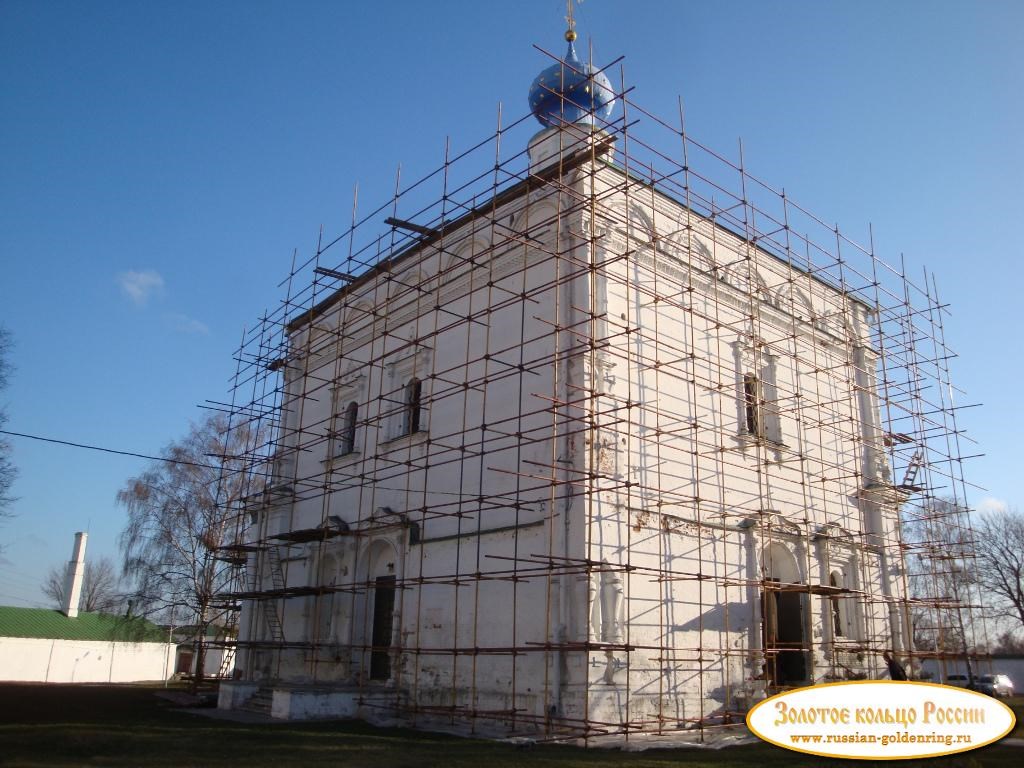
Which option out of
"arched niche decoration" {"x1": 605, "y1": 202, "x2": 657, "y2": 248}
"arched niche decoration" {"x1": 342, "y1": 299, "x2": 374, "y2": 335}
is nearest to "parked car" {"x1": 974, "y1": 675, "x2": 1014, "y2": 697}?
"arched niche decoration" {"x1": 605, "y1": 202, "x2": 657, "y2": 248}

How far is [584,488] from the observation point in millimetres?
11609

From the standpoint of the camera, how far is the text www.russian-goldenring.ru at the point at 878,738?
5.93 metres

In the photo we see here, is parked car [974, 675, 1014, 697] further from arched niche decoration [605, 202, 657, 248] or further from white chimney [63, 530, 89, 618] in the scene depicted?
white chimney [63, 530, 89, 618]

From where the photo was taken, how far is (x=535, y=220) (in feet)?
45.3

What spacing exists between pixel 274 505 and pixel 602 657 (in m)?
9.61

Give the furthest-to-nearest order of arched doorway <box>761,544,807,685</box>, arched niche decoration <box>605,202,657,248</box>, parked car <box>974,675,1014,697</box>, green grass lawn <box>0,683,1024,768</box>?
parked car <box>974,675,1014,697</box> < arched doorway <box>761,544,807,685</box> < arched niche decoration <box>605,202,657,248</box> < green grass lawn <box>0,683,1024,768</box>

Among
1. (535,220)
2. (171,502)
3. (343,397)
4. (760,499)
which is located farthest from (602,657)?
(171,502)

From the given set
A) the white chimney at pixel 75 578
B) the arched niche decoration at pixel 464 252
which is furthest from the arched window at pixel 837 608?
the white chimney at pixel 75 578

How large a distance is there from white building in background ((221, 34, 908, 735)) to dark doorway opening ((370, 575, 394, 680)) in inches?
2.0

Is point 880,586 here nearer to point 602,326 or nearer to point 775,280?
point 775,280

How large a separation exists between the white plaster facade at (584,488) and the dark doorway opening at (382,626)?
0.06 m

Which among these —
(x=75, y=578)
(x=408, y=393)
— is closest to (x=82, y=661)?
(x=75, y=578)

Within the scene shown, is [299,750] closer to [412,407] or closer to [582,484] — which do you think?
[582,484]
